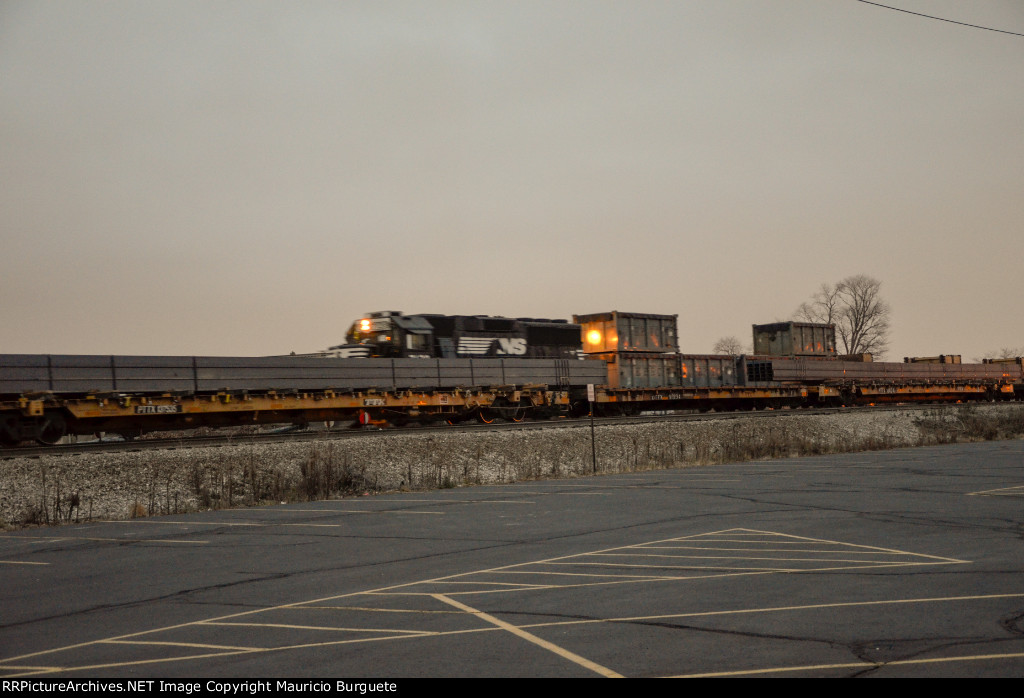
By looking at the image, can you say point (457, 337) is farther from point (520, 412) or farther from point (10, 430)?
point (10, 430)

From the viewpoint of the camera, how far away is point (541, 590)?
754 centimetres

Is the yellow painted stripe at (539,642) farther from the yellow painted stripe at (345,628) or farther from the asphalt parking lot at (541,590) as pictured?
the yellow painted stripe at (345,628)

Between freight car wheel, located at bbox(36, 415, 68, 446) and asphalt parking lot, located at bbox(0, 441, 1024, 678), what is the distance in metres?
10.1

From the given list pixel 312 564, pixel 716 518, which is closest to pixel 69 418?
pixel 312 564

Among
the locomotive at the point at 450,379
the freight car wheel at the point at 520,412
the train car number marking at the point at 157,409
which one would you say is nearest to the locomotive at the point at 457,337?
the locomotive at the point at 450,379

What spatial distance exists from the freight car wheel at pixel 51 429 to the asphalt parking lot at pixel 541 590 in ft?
33.1

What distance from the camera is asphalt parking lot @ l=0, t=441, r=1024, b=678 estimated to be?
537cm

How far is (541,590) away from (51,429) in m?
19.3

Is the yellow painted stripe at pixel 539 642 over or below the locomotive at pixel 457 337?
below

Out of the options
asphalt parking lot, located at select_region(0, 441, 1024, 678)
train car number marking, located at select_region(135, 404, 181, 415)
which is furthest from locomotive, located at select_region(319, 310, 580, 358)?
asphalt parking lot, located at select_region(0, 441, 1024, 678)

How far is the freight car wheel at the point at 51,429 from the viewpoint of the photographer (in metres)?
22.1

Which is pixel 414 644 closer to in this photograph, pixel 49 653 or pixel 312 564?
pixel 49 653

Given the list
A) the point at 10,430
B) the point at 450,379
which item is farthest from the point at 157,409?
the point at 450,379

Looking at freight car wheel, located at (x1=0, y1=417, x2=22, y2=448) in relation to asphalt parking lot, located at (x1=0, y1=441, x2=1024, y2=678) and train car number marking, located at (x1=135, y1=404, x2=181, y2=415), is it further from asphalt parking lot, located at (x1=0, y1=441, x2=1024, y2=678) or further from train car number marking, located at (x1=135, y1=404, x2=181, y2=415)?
asphalt parking lot, located at (x1=0, y1=441, x2=1024, y2=678)
